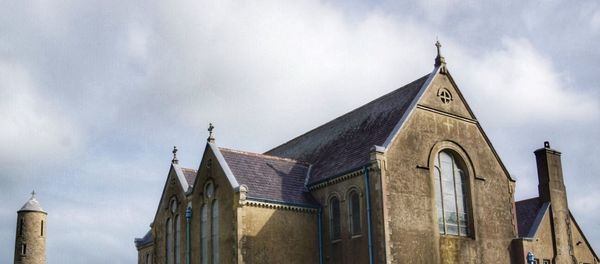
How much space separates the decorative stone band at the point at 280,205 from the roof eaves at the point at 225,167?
1007 millimetres

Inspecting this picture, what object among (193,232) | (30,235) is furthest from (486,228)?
(30,235)

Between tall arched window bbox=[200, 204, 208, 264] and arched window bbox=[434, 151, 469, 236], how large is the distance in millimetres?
12781

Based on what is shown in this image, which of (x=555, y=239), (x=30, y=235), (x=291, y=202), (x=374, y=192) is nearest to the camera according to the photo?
(x=374, y=192)

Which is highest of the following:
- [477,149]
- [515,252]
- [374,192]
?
[477,149]

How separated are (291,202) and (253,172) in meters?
2.88

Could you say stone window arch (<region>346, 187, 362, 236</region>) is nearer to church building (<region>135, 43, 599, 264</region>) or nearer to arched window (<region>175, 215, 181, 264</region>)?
church building (<region>135, 43, 599, 264</region>)

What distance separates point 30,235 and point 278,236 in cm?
5043

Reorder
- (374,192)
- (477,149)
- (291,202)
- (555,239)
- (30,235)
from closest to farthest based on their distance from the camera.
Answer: (374,192)
(291,202)
(477,149)
(555,239)
(30,235)

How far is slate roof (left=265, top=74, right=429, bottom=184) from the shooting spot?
37312 millimetres

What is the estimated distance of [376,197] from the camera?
34.2 metres

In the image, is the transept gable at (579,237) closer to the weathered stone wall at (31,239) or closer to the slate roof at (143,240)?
the slate roof at (143,240)

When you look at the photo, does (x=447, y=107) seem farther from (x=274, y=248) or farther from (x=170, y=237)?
(x=170, y=237)

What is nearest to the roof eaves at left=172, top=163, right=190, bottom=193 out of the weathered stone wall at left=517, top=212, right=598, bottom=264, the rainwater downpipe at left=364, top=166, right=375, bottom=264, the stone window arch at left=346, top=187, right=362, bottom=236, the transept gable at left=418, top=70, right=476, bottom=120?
the stone window arch at left=346, top=187, right=362, bottom=236

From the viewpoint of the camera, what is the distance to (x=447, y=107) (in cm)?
3903
